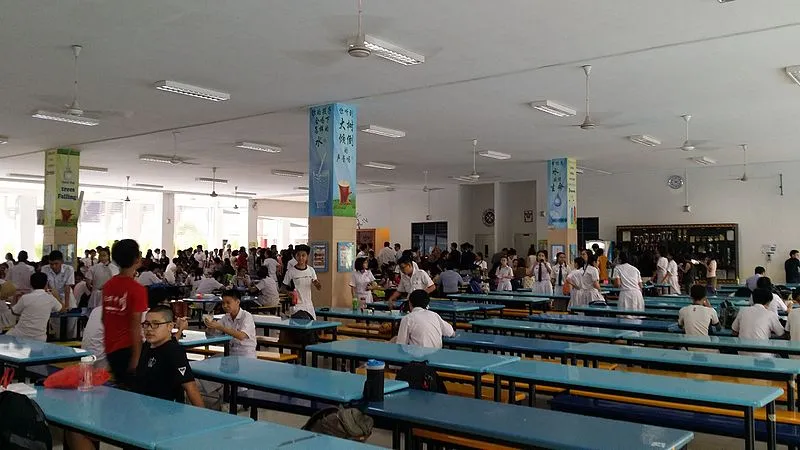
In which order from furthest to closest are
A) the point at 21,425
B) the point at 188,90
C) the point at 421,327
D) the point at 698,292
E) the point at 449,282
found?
1. the point at 449,282
2. the point at 188,90
3. the point at 698,292
4. the point at 421,327
5. the point at 21,425

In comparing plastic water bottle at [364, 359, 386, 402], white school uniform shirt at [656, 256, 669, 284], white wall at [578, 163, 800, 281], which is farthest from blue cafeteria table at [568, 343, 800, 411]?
white wall at [578, 163, 800, 281]

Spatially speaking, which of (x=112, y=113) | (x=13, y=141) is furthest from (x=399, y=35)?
(x=13, y=141)

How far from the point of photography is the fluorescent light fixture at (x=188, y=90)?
25.2 ft

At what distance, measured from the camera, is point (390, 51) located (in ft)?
19.7

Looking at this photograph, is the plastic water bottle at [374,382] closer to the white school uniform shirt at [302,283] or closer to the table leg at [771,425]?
the table leg at [771,425]

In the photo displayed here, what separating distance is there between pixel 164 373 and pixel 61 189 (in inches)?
462

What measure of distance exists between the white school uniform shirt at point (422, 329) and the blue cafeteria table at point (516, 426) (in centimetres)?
161

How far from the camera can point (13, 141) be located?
12547mm

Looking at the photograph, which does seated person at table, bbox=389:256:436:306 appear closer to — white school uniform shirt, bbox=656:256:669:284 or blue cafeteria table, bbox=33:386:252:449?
blue cafeteria table, bbox=33:386:252:449

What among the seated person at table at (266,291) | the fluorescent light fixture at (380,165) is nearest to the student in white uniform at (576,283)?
the seated person at table at (266,291)

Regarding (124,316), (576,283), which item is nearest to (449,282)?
(576,283)

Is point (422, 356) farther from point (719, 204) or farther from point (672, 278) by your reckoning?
point (719, 204)

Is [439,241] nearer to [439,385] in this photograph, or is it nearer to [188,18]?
[188,18]

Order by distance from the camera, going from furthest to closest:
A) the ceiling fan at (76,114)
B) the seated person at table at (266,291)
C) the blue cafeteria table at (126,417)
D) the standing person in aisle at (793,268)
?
the standing person in aisle at (793,268)
the seated person at table at (266,291)
the ceiling fan at (76,114)
the blue cafeteria table at (126,417)
